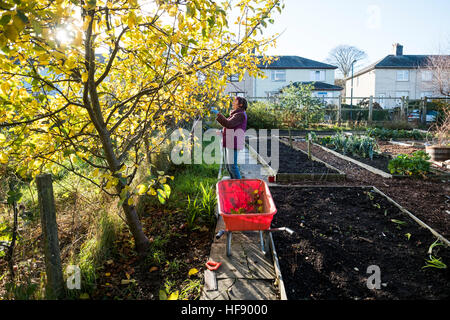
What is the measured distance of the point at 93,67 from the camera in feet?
7.31

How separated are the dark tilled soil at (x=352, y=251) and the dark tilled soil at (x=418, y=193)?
1.26 feet

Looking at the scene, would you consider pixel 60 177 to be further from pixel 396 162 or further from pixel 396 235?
pixel 396 162

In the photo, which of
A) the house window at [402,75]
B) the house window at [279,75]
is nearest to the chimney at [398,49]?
the house window at [402,75]

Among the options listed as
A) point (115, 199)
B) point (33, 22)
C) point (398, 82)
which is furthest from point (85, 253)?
point (398, 82)

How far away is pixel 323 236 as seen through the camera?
3.22 m

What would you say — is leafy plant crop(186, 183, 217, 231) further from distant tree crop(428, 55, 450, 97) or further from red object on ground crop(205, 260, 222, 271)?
distant tree crop(428, 55, 450, 97)

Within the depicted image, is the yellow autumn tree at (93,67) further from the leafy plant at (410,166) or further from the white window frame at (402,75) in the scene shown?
the white window frame at (402,75)

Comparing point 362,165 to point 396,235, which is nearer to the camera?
point 396,235

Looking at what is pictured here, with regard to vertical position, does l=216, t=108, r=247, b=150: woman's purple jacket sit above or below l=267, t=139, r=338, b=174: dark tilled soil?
above

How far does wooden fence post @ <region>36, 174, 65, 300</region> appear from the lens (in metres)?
2.17

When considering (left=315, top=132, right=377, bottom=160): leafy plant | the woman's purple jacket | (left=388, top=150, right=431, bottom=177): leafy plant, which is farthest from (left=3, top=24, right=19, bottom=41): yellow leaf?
(left=315, top=132, right=377, bottom=160): leafy plant

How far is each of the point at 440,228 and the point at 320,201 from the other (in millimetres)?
1445

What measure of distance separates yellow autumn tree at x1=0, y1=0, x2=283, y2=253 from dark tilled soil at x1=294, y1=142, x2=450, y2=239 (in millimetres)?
2958

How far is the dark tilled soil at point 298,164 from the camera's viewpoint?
6.31 m
